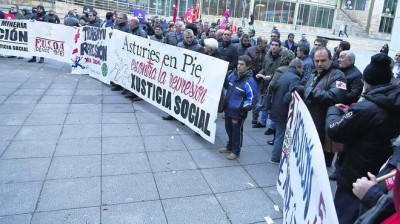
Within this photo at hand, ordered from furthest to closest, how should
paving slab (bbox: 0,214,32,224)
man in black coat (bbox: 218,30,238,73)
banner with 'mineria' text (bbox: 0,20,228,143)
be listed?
man in black coat (bbox: 218,30,238,73) → banner with 'mineria' text (bbox: 0,20,228,143) → paving slab (bbox: 0,214,32,224)

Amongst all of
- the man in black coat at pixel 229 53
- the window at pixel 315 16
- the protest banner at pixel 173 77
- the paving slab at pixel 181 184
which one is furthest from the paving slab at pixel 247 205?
the window at pixel 315 16

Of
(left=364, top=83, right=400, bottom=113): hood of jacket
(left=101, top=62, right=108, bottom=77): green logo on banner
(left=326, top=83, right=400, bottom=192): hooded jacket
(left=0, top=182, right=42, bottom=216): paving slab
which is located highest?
(left=364, top=83, right=400, bottom=113): hood of jacket

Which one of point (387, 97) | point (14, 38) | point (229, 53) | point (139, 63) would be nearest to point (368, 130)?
point (387, 97)

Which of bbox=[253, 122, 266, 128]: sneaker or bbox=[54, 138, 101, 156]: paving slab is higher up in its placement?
bbox=[253, 122, 266, 128]: sneaker

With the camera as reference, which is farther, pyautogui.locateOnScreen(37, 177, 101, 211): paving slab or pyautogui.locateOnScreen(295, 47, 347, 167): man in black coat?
pyautogui.locateOnScreen(295, 47, 347, 167): man in black coat

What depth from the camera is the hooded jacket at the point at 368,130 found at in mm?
2580

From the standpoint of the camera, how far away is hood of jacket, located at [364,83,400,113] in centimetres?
A: 254

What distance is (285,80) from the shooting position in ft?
16.6

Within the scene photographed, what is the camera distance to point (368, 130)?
→ 2.66 meters

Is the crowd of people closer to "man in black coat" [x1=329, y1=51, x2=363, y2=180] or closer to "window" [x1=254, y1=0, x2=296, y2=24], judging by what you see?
"man in black coat" [x1=329, y1=51, x2=363, y2=180]

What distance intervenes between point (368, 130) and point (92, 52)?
8.29 meters

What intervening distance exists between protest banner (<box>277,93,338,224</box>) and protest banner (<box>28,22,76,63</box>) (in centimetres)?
932

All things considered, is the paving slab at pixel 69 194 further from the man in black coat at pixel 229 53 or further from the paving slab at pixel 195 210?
the man in black coat at pixel 229 53

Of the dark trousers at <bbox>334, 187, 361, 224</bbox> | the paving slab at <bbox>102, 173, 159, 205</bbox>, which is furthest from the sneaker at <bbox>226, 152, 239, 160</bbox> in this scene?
the dark trousers at <bbox>334, 187, 361, 224</bbox>
